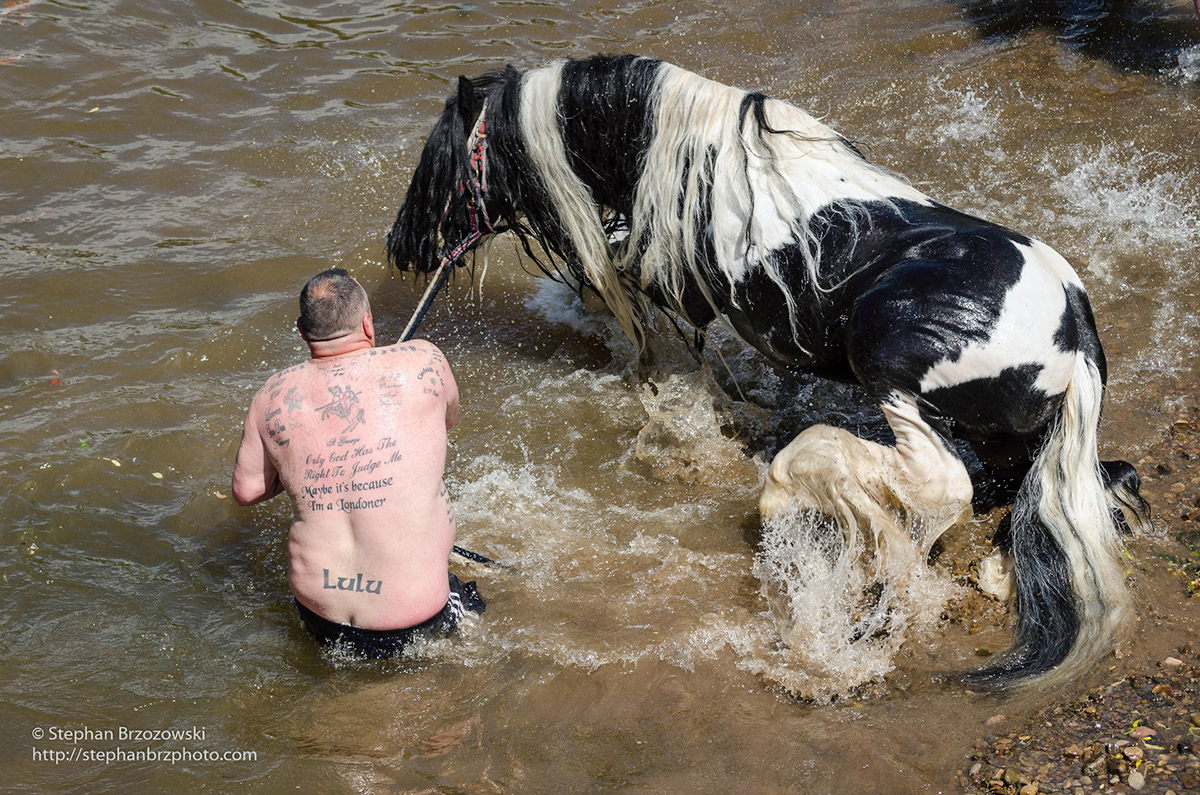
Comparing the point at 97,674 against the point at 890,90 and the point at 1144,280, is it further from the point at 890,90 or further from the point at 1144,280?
the point at 890,90

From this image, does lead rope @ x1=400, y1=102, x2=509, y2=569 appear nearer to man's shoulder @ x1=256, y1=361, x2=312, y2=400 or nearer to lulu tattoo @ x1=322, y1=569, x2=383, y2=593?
man's shoulder @ x1=256, y1=361, x2=312, y2=400

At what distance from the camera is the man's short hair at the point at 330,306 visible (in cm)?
269

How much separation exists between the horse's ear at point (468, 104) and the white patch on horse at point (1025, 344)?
2020 millimetres

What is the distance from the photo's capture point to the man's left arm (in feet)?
9.17

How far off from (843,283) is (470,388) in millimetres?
1982

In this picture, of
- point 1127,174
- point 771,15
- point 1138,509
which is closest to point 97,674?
point 1138,509

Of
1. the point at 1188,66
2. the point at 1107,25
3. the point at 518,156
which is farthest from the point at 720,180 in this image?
the point at 1107,25

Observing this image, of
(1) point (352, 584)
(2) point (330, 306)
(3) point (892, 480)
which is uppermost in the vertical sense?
(2) point (330, 306)

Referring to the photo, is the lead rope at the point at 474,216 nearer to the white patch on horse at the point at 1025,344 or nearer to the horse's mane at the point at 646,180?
the horse's mane at the point at 646,180

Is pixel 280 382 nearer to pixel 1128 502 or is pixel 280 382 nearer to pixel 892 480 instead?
pixel 892 480

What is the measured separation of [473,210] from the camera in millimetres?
3969

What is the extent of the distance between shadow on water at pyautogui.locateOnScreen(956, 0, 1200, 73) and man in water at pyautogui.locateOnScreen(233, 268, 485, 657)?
602 centimetres

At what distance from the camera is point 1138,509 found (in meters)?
3.14

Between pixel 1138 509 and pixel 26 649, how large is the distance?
356cm
